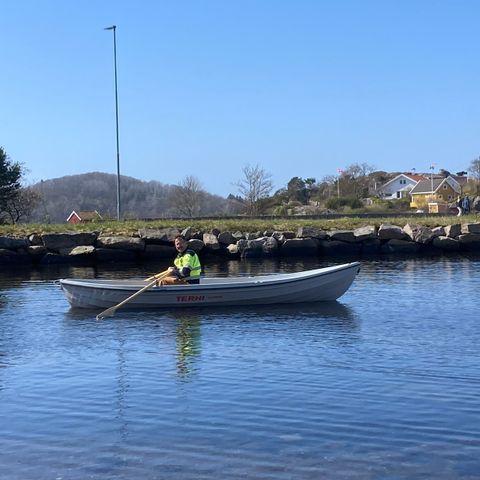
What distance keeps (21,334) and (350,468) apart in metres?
10.4

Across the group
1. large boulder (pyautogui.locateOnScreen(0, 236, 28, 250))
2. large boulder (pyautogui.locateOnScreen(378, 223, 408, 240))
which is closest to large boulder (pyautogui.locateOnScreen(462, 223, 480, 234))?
large boulder (pyautogui.locateOnScreen(378, 223, 408, 240))

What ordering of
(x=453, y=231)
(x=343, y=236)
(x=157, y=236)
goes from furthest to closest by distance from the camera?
1. (x=453, y=231)
2. (x=343, y=236)
3. (x=157, y=236)

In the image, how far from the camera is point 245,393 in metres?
11.1

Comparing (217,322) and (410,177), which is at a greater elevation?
(410,177)

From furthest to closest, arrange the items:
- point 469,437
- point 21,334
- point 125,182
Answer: point 125,182
point 21,334
point 469,437

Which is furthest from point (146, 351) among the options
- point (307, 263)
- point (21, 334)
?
point (307, 263)

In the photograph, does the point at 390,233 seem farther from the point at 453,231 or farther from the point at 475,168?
the point at 475,168

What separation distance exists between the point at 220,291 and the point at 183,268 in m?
1.09

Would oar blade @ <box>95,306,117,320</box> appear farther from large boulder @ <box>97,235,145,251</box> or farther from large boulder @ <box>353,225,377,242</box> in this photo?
large boulder @ <box>353,225,377,242</box>

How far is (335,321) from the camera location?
57.4ft

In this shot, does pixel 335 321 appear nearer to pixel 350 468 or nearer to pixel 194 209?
pixel 350 468

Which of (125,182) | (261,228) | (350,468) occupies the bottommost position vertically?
(350,468)

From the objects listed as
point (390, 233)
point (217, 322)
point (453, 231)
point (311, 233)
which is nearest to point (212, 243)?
point (311, 233)

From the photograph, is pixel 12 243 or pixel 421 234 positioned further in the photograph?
pixel 421 234
